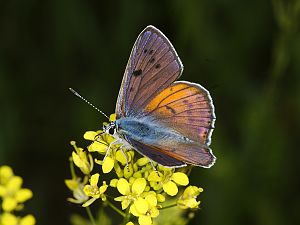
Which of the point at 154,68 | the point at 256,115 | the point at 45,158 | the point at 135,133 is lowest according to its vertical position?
the point at 45,158

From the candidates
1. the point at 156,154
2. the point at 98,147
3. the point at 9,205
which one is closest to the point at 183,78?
the point at 98,147

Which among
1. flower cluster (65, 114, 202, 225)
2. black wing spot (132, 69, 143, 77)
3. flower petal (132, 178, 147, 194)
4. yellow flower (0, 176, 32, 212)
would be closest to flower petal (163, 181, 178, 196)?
flower cluster (65, 114, 202, 225)

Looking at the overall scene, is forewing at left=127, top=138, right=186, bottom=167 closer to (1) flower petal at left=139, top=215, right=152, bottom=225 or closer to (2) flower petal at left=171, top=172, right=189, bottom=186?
(2) flower petal at left=171, top=172, right=189, bottom=186

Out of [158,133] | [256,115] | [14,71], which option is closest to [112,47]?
[14,71]

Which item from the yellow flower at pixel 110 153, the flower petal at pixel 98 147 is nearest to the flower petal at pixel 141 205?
the yellow flower at pixel 110 153

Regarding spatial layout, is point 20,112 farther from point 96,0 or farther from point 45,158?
point 96,0

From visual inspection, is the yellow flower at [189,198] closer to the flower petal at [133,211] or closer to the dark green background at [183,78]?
the flower petal at [133,211]
